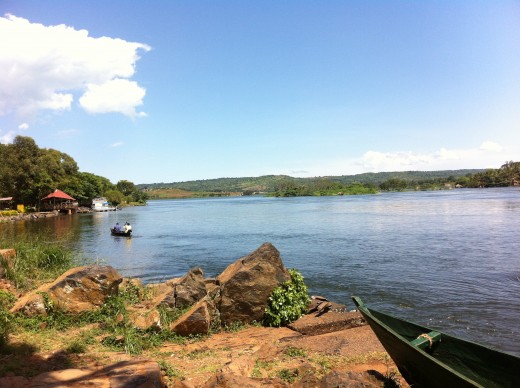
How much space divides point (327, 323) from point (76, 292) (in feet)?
20.9

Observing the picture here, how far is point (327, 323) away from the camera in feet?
29.5

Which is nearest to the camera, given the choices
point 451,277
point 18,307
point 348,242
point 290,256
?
point 18,307

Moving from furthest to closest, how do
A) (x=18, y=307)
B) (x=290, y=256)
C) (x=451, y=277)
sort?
(x=290, y=256), (x=451, y=277), (x=18, y=307)

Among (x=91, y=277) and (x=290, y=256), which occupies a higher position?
(x=91, y=277)

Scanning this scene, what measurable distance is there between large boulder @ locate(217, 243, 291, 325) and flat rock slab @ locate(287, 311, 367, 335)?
3.61 ft

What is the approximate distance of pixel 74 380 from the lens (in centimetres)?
482

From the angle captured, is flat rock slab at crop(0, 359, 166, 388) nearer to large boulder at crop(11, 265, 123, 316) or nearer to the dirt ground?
the dirt ground

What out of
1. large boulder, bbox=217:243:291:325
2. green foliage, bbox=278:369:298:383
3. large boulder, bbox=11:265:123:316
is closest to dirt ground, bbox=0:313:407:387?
green foliage, bbox=278:369:298:383

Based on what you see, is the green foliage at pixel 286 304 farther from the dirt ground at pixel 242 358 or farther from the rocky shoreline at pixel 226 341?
the dirt ground at pixel 242 358

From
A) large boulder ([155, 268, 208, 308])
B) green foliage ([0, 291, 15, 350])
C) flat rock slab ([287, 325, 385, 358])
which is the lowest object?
flat rock slab ([287, 325, 385, 358])

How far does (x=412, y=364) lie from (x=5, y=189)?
81076mm

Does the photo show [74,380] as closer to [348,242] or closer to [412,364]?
[412,364]

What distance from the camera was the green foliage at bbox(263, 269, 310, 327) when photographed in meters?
9.59

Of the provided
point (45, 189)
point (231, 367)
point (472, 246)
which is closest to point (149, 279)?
point (231, 367)
